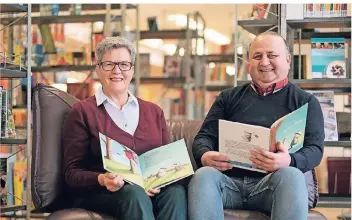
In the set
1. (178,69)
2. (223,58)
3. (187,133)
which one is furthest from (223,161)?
(223,58)

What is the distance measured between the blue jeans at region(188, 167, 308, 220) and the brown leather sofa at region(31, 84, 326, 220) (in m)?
0.06

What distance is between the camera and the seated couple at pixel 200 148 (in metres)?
2.29

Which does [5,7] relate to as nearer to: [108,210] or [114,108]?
[114,108]

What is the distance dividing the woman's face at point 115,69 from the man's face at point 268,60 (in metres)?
0.59

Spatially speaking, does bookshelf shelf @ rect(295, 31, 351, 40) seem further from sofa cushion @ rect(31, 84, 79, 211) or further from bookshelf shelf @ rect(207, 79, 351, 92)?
sofa cushion @ rect(31, 84, 79, 211)

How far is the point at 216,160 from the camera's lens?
98.8 inches

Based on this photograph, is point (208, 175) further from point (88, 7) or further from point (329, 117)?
point (88, 7)

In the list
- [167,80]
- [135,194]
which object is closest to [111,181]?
[135,194]

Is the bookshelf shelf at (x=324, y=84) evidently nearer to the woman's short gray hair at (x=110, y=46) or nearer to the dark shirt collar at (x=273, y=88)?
the dark shirt collar at (x=273, y=88)

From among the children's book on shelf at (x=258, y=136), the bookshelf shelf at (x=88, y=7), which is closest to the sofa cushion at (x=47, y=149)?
the children's book on shelf at (x=258, y=136)

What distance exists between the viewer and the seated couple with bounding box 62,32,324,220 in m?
2.29

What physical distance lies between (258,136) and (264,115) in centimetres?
39

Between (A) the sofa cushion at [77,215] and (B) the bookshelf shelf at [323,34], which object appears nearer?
(A) the sofa cushion at [77,215]

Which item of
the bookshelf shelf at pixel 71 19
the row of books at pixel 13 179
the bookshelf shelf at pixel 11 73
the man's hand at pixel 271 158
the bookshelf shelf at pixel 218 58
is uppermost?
the bookshelf shelf at pixel 71 19
